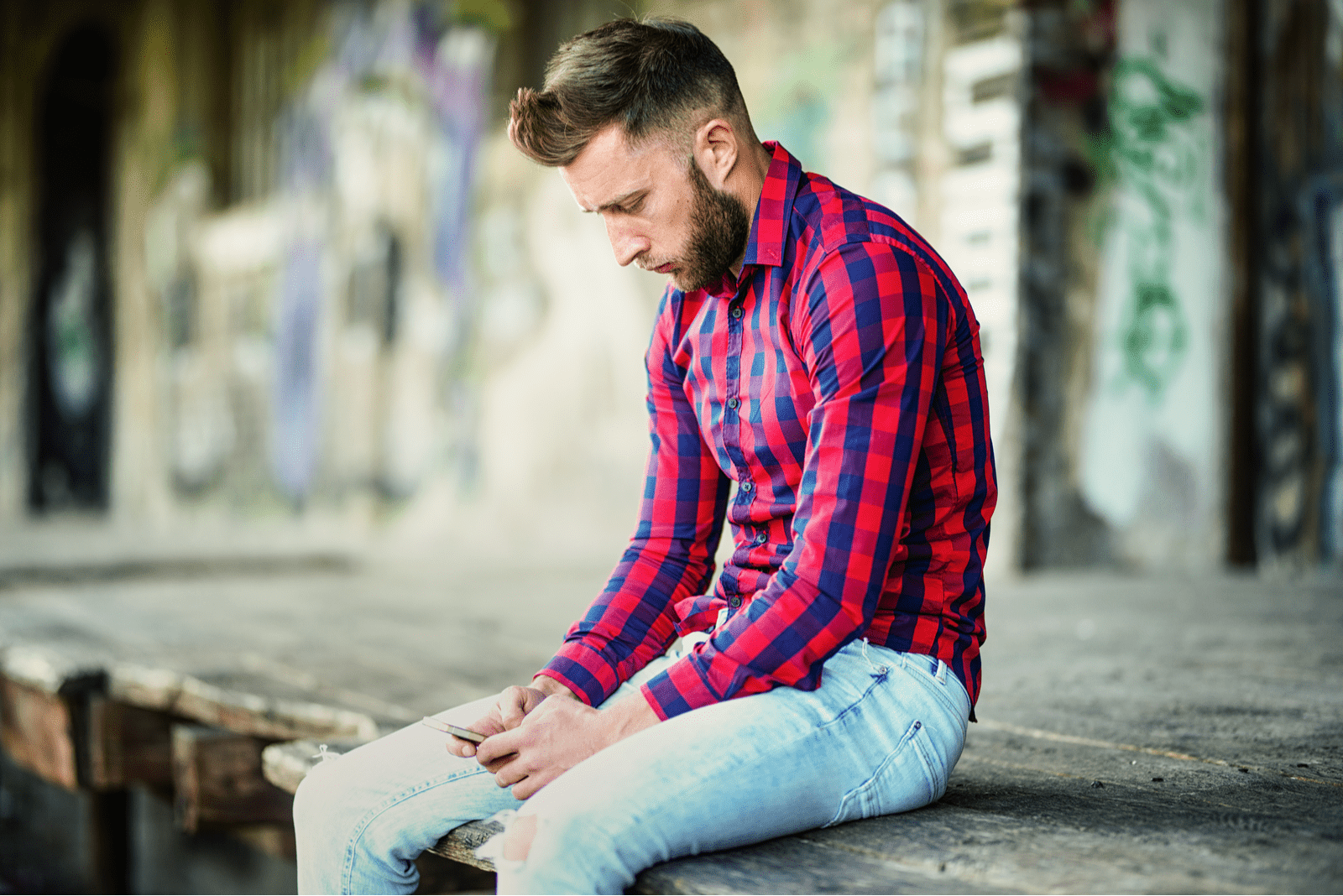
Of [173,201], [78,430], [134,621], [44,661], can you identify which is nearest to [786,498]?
[44,661]

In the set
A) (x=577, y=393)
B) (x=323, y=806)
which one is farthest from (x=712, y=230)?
(x=577, y=393)

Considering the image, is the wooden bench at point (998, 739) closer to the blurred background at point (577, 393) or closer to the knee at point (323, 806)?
the blurred background at point (577, 393)

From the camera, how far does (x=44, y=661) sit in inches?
153

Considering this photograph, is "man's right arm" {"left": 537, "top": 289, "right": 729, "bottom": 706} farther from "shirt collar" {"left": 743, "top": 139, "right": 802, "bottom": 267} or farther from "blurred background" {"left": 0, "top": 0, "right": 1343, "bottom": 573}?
"blurred background" {"left": 0, "top": 0, "right": 1343, "bottom": 573}

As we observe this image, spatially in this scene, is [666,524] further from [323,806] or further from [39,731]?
Answer: [39,731]

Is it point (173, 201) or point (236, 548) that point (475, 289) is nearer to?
point (236, 548)

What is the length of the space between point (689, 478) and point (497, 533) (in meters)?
7.84

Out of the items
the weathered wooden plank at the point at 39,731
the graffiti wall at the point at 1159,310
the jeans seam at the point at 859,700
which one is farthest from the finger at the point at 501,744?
the graffiti wall at the point at 1159,310

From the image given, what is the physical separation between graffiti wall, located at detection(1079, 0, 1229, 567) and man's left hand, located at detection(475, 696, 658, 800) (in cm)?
517

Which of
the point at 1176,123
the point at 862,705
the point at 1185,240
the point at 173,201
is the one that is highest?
the point at 173,201

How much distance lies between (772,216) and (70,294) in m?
17.7

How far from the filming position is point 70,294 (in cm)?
1717

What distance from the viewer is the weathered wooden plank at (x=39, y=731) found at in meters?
3.80

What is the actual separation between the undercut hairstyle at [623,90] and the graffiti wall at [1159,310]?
506cm
